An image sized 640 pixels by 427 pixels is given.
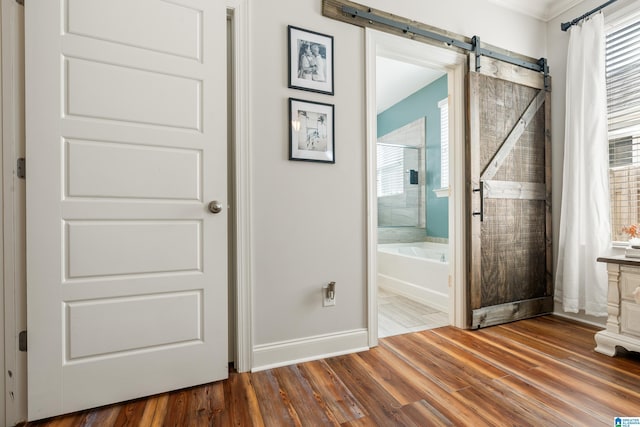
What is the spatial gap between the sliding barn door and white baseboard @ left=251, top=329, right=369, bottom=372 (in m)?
1.01

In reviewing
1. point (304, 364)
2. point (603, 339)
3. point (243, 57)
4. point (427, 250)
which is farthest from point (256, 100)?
point (427, 250)

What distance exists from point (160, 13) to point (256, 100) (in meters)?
0.61

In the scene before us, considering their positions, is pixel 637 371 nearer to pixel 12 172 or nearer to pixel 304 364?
pixel 304 364

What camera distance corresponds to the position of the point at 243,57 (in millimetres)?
1806

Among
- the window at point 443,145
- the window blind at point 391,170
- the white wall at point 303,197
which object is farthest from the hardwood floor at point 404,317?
the window blind at point 391,170

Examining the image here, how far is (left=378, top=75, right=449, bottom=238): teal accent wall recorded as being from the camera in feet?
13.8

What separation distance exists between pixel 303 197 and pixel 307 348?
93 centimetres

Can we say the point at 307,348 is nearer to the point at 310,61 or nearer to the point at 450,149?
the point at 310,61

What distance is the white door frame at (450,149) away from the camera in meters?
2.14

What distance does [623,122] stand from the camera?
2396 mm

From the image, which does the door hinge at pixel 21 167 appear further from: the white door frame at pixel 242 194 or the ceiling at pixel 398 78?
the ceiling at pixel 398 78

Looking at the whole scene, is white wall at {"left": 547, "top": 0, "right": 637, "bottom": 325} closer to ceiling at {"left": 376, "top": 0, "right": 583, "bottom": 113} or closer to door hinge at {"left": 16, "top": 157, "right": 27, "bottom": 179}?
ceiling at {"left": 376, "top": 0, "right": 583, "bottom": 113}

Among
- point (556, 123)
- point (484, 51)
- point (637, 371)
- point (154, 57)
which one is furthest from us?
point (556, 123)

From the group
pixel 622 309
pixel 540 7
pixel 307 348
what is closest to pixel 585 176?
pixel 622 309
